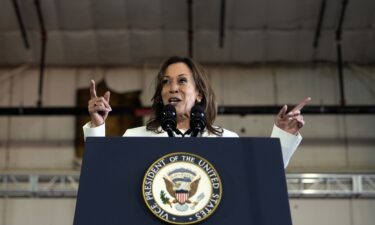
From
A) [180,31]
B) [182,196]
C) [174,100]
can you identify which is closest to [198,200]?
[182,196]

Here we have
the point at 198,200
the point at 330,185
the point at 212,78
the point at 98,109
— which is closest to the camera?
the point at 198,200

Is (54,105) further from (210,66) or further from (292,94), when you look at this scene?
(292,94)

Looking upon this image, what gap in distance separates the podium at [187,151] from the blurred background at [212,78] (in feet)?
14.1

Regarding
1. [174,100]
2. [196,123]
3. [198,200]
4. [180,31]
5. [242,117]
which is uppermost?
[180,31]

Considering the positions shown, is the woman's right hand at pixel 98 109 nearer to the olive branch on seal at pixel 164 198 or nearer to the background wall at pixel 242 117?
the olive branch on seal at pixel 164 198

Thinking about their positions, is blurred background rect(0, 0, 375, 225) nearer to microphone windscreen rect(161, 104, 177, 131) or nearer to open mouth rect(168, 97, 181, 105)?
open mouth rect(168, 97, 181, 105)

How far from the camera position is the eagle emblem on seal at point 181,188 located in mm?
1303

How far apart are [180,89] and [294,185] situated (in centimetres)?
413

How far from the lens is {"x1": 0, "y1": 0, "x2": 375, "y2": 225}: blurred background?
228 inches

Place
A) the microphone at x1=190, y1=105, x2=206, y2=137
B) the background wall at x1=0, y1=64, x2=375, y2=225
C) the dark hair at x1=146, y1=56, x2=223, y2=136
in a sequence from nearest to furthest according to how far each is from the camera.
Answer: the microphone at x1=190, y1=105, x2=206, y2=137, the dark hair at x1=146, y1=56, x2=223, y2=136, the background wall at x1=0, y1=64, x2=375, y2=225

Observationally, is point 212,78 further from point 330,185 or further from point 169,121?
point 169,121

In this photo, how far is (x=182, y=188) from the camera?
132 centimetres

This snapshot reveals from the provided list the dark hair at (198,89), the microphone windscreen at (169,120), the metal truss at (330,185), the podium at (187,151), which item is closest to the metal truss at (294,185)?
the metal truss at (330,185)

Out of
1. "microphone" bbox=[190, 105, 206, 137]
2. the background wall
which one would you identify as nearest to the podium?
"microphone" bbox=[190, 105, 206, 137]
